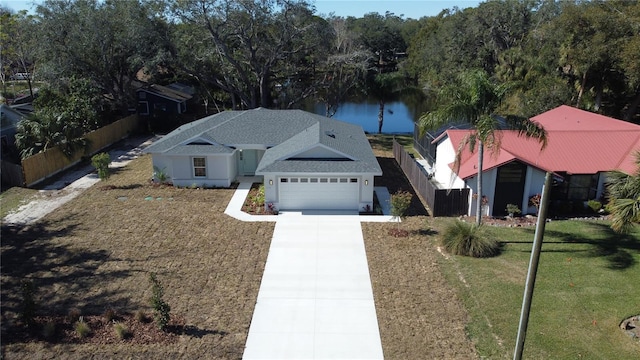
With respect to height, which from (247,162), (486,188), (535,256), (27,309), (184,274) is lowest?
(184,274)

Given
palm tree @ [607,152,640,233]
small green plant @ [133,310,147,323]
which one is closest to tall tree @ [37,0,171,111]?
small green plant @ [133,310,147,323]

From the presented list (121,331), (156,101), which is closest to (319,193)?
(121,331)

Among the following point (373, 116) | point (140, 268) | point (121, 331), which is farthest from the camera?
point (373, 116)

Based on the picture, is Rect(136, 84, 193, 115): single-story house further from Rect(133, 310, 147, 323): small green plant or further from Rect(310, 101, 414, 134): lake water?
Rect(133, 310, 147, 323): small green plant

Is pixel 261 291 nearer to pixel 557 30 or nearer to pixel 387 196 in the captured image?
pixel 387 196

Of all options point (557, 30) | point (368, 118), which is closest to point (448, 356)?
point (557, 30)

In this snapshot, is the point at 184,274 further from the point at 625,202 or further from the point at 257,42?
the point at 257,42

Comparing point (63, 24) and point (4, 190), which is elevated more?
point (63, 24)
